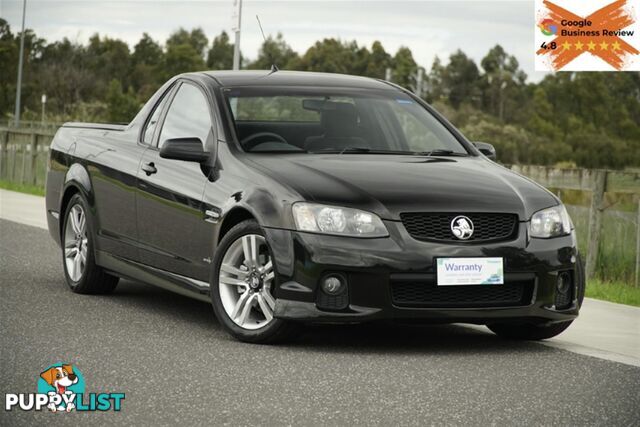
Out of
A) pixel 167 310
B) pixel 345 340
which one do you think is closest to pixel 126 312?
pixel 167 310

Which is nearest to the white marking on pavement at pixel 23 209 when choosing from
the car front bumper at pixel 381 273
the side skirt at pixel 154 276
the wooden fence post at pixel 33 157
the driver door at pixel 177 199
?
the wooden fence post at pixel 33 157

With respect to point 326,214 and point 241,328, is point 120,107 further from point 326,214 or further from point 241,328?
point 326,214

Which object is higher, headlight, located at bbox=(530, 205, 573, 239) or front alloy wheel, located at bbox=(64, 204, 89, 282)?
headlight, located at bbox=(530, 205, 573, 239)

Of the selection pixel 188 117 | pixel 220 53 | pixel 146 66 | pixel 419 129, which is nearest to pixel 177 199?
pixel 188 117

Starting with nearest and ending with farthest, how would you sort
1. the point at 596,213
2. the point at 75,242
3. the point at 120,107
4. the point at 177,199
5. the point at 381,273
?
1. the point at 381,273
2. the point at 177,199
3. the point at 75,242
4. the point at 596,213
5. the point at 120,107

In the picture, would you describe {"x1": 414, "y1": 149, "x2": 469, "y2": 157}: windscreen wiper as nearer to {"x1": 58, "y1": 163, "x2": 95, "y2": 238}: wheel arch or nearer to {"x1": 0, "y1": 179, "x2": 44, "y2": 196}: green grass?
{"x1": 58, "y1": 163, "x2": 95, "y2": 238}: wheel arch

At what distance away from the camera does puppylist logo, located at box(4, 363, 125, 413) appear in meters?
6.29

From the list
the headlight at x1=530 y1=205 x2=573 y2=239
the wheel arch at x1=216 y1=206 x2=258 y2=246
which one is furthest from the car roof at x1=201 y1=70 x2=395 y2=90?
the headlight at x1=530 y1=205 x2=573 y2=239

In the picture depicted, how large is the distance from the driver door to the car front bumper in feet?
2.96

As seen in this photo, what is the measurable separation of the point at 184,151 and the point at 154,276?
1108mm

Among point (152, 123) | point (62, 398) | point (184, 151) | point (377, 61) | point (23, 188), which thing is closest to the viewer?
point (62, 398)

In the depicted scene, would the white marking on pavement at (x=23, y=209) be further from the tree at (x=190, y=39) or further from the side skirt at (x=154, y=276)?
the tree at (x=190, y=39)

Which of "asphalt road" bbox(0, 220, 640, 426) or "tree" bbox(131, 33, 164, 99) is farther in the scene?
"tree" bbox(131, 33, 164, 99)

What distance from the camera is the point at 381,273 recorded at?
7754mm
